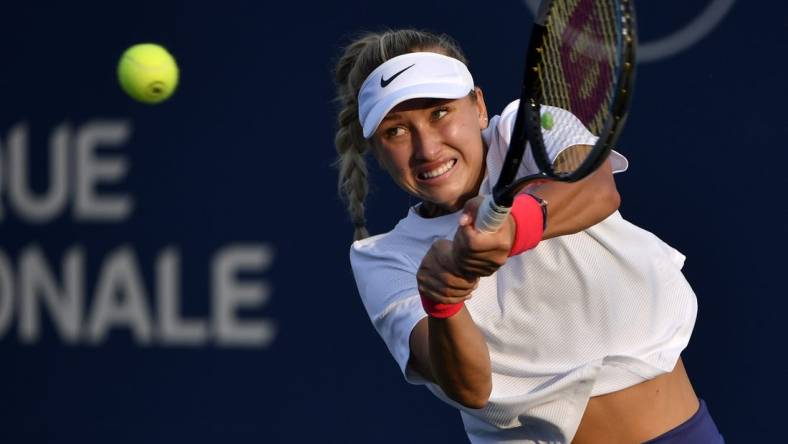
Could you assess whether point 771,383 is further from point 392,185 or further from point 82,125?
point 82,125

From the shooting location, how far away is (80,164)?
4.24 meters

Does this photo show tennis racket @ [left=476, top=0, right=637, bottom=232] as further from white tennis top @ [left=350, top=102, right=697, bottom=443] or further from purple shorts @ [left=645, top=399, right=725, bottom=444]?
purple shorts @ [left=645, top=399, right=725, bottom=444]

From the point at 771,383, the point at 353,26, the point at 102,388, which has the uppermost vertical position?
the point at 353,26

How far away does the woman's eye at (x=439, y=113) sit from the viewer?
90.4 inches

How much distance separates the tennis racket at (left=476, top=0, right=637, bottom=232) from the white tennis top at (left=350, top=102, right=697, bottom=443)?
0.29m

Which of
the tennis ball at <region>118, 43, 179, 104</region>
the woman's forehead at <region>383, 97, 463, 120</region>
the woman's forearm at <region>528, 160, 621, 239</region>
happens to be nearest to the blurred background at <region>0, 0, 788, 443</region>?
the tennis ball at <region>118, 43, 179, 104</region>

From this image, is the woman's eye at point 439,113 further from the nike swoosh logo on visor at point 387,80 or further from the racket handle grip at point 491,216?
the racket handle grip at point 491,216

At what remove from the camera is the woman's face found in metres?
2.27

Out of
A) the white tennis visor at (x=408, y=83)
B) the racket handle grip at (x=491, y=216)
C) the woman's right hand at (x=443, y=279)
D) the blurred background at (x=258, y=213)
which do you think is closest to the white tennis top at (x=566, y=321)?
the white tennis visor at (x=408, y=83)

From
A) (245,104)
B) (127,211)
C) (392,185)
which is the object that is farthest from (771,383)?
(127,211)

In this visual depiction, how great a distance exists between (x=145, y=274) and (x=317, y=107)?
799 millimetres

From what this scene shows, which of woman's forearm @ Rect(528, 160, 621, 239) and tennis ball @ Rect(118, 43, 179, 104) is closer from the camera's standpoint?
woman's forearm @ Rect(528, 160, 621, 239)

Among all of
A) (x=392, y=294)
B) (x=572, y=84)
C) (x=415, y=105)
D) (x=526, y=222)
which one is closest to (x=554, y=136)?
(x=572, y=84)

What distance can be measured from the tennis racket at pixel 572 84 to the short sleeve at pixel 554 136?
21 mm
